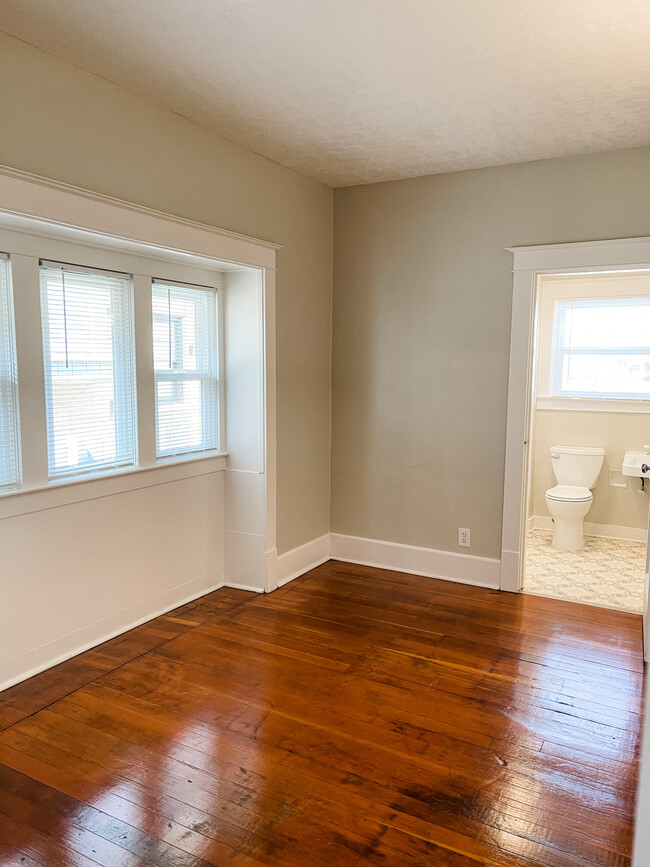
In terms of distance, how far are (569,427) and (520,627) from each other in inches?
98.6

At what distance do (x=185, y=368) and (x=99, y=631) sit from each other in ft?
Result: 4.92

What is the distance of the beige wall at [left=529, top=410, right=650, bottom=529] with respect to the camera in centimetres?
529

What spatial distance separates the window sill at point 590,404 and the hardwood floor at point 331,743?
2.22 m

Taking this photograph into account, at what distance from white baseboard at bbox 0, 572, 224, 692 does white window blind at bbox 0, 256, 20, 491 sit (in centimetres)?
80

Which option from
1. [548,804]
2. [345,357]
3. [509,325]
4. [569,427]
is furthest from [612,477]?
[548,804]

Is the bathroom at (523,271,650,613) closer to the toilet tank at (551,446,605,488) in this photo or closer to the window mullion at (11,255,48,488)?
the toilet tank at (551,446,605,488)

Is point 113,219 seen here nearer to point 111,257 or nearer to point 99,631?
point 111,257

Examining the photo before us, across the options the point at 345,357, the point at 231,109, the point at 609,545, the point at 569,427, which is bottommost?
the point at 609,545

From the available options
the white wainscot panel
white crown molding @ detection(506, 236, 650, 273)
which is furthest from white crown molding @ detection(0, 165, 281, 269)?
white crown molding @ detection(506, 236, 650, 273)

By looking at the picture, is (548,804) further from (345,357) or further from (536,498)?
(536,498)

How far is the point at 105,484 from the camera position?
3.21m

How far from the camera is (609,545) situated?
5.28m

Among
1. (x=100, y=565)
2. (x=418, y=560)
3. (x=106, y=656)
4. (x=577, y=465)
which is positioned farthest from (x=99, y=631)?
(x=577, y=465)

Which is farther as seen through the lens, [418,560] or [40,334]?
[418,560]
